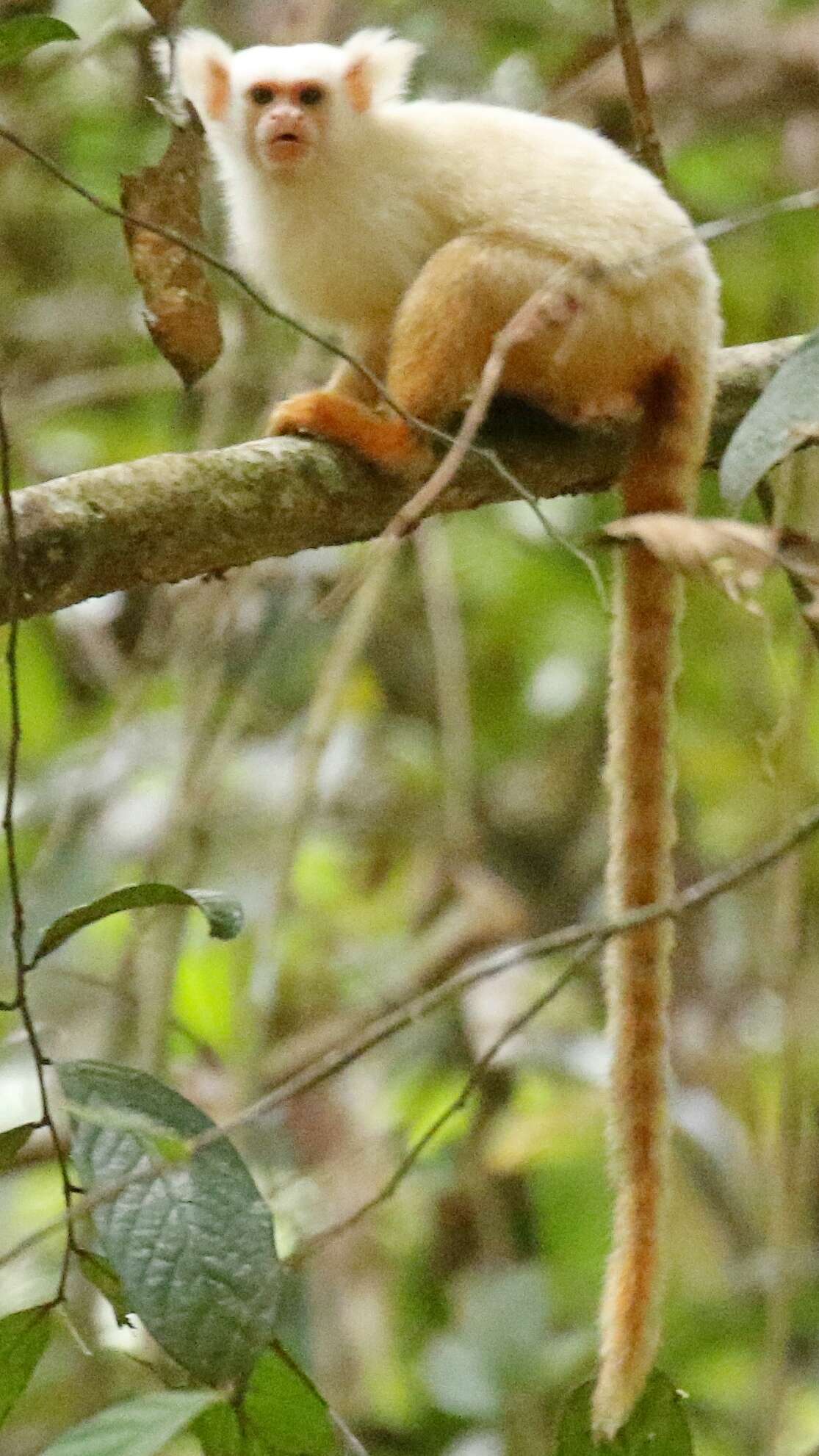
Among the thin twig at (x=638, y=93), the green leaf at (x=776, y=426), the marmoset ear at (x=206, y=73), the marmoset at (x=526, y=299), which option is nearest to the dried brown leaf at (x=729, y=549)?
the green leaf at (x=776, y=426)

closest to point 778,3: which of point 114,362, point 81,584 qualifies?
point 114,362

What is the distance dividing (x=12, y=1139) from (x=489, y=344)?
4.28 feet

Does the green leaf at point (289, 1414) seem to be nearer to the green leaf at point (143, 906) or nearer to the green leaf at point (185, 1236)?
the green leaf at point (185, 1236)

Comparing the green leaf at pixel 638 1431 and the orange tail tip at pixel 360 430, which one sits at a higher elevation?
the orange tail tip at pixel 360 430

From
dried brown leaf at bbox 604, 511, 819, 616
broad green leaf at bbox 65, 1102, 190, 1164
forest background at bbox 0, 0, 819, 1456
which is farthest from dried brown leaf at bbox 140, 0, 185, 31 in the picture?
broad green leaf at bbox 65, 1102, 190, 1164

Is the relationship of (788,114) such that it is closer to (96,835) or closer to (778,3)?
(778,3)

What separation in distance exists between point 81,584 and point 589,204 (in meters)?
1.09

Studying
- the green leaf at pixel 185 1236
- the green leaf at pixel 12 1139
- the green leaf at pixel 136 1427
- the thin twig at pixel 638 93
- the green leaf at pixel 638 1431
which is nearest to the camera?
the green leaf at pixel 136 1427

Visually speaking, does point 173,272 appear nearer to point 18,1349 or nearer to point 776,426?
point 776,426

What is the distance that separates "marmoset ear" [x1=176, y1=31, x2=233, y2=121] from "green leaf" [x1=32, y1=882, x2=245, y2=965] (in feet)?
5.25

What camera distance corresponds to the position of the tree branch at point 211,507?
1658 millimetres

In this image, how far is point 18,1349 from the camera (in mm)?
1423

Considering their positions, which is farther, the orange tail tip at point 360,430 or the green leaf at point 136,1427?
the orange tail tip at point 360,430

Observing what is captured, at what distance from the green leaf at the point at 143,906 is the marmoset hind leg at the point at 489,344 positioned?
937mm
